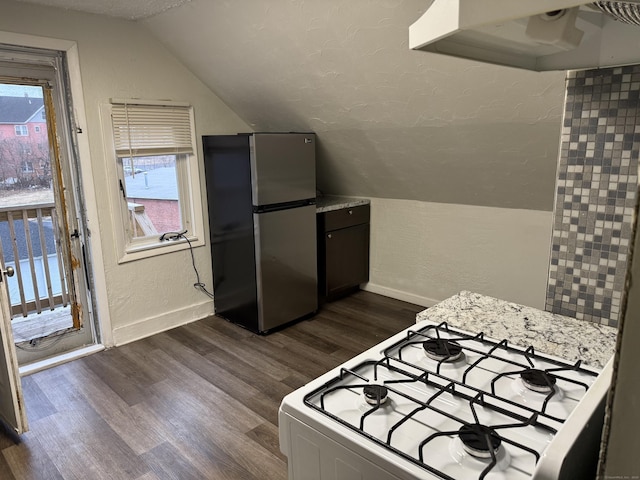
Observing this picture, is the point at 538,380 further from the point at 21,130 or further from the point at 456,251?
the point at 21,130

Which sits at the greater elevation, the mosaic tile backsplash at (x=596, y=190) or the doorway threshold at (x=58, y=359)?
the mosaic tile backsplash at (x=596, y=190)

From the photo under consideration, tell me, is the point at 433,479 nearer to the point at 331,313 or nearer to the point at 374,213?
the point at 331,313

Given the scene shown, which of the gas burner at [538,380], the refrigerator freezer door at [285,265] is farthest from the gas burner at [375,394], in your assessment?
the refrigerator freezer door at [285,265]

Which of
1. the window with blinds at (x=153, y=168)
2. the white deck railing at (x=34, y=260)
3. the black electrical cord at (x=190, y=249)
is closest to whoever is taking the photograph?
the white deck railing at (x=34, y=260)

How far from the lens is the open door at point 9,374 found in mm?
2088

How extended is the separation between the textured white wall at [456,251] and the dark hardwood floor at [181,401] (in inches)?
16.7

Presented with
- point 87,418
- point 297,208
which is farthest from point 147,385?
point 297,208

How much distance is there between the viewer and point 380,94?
278 centimetres

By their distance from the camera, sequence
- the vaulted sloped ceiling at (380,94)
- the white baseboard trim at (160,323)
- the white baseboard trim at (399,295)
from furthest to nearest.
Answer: the white baseboard trim at (399,295), the white baseboard trim at (160,323), the vaulted sloped ceiling at (380,94)

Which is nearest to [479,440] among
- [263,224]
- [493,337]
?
[493,337]

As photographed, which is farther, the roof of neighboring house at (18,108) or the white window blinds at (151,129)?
the white window blinds at (151,129)

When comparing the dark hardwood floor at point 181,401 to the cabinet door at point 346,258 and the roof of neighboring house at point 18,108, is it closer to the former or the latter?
the cabinet door at point 346,258

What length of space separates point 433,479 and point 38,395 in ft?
8.84

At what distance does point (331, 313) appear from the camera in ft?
12.3
